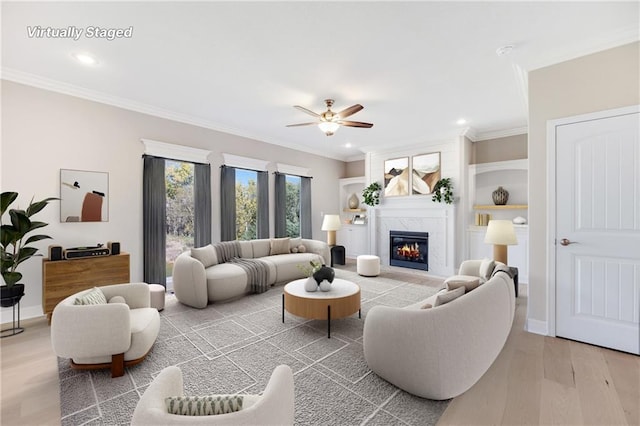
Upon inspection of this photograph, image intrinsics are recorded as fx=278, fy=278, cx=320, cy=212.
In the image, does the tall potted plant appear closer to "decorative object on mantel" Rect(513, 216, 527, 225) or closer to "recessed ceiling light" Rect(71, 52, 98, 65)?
"recessed ceiling light" Rect(71, 52, 98, 65)

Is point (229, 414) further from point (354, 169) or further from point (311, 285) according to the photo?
point (354, 169)

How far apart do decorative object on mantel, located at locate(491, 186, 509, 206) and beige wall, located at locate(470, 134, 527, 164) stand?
0.64m

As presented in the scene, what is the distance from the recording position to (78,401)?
1.94 metres

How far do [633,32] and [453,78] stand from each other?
1.50 metres

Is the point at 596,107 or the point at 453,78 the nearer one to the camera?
the point at 596,107

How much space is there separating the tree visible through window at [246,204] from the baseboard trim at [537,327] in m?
4.84

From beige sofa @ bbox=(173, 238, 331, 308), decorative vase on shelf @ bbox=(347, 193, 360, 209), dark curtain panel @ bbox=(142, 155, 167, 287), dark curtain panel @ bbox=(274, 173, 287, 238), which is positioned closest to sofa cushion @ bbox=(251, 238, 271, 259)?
beige sofa @ bbox=(173, 238, 331, 308)

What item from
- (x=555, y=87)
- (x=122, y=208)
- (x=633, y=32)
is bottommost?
(x=122, y=208)

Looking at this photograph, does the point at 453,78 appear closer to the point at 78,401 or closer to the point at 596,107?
the point at 596,107

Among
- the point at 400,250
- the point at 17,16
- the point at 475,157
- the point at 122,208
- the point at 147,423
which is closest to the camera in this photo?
the point at 147,423

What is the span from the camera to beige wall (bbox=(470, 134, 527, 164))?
5419 millimetres

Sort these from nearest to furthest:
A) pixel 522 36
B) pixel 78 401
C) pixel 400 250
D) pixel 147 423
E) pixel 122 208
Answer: pixel 147 423 < pixel 78 401 < pixel 522 36 < pixel 122 208 < pixel 400 250

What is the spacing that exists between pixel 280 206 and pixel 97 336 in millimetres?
4504

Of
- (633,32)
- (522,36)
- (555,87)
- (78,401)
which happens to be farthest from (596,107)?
(78,401)
